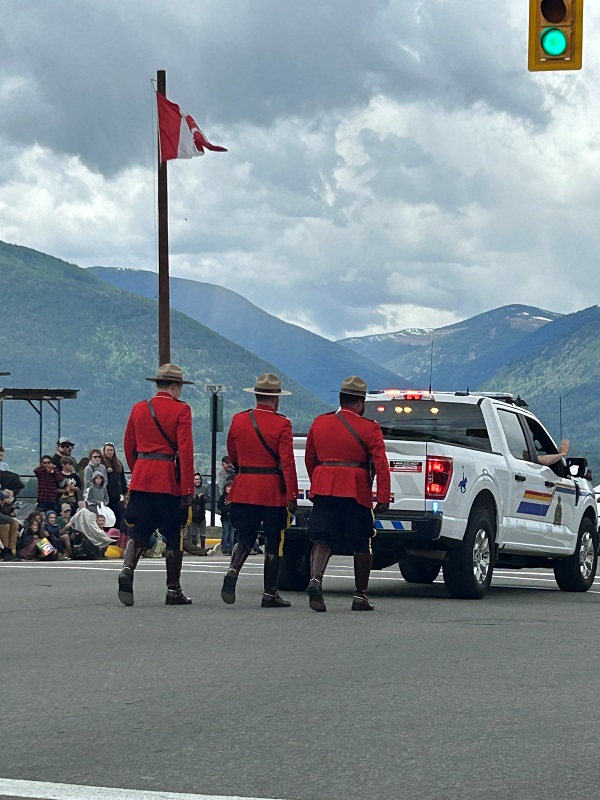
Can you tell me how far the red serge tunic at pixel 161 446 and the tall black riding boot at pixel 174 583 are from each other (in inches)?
24.7

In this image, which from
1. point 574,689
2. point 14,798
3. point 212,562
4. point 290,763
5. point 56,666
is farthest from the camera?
point 212,562

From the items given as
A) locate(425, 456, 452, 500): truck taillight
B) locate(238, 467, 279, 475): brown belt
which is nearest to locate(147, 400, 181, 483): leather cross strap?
locate(238, 467, 279, 475): brown belt

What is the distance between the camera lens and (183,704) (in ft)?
24.0

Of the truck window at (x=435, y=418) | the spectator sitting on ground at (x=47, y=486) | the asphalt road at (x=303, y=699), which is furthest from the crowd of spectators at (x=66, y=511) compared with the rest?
the asphalt road at (x=303, y=699)

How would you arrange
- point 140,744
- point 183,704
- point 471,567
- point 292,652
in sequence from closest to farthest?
1. point 140,744
2. point 183,704
3. point 292,652
4. point 471,567

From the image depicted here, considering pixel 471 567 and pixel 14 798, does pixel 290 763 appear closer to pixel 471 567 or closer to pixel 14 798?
pixel 14 798

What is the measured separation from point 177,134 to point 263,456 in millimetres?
16916

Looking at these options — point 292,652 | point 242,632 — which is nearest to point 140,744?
point 292,652

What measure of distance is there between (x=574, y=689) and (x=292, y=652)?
2.05 metres

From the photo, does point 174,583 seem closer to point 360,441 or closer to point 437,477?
point 360,441

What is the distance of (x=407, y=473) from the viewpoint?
1331cm

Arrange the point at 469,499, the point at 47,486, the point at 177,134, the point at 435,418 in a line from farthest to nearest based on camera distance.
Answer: the point at 177,134 → the point at 47,486 → the point at 435,418 → the point at 469,499

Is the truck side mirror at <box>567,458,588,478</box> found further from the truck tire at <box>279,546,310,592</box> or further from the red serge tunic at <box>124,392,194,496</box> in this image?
the red serge tunic at <box>124,392,194,496</box>

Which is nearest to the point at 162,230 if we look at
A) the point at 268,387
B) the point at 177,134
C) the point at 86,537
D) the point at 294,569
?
the point at 177,134
